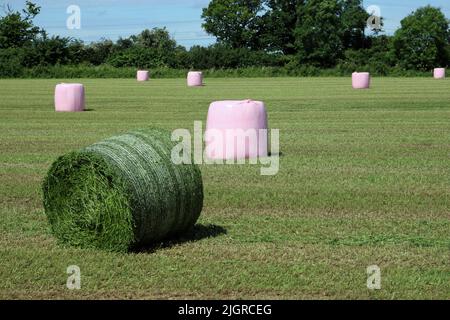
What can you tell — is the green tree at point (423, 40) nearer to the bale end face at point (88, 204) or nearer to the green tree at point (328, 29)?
the green tree at point (328, 29)

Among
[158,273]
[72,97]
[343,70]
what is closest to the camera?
[158,273]

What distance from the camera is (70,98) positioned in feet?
85.3

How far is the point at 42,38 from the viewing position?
249 ft

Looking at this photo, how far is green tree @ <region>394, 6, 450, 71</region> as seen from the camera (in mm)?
85312

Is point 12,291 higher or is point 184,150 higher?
point 184,150

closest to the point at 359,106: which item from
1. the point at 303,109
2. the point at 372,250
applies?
the point at 303,109

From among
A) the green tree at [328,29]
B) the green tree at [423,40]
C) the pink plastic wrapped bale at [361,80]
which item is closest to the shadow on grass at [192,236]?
the pink plastic wrapped bale at [361,80]

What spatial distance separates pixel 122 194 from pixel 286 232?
196 cm

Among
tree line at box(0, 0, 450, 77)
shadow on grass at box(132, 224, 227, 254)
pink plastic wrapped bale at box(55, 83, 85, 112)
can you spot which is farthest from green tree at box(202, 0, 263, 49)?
shadow on grass at box(132, 224, 227, 254)

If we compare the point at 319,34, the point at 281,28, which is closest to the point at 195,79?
the point at 319,34

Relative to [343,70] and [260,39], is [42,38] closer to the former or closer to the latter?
[343,70]

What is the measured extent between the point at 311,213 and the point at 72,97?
1734 centimetres

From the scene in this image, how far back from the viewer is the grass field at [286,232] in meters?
6.83

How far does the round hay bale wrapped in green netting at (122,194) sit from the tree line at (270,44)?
61.1m
